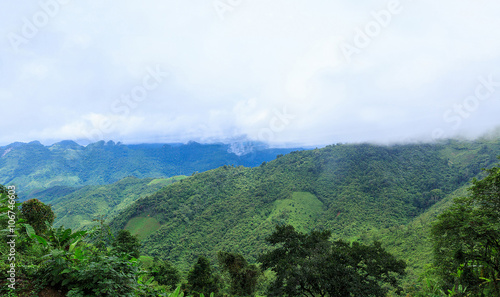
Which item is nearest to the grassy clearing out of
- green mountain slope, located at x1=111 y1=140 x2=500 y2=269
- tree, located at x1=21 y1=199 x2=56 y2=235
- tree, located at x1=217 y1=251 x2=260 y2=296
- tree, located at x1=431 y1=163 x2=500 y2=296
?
green mountain slope, located at x1=111 y1=140 x2=500 y2=269

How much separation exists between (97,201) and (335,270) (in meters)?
178

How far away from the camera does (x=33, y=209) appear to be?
10.3 m

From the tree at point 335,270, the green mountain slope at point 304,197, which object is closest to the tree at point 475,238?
the tree at point 335,270

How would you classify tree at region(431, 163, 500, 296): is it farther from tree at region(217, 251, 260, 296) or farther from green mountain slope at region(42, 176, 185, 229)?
green mountain slope at region(42, 176, 185, 229)

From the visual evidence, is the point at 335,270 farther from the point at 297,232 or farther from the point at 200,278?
the point at 200,278

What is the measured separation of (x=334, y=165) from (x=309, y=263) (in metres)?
120

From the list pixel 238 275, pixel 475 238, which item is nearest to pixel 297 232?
pixel 238 275

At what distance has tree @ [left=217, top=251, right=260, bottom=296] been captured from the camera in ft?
84.0

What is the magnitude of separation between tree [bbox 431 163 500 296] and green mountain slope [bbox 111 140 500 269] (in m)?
60.9

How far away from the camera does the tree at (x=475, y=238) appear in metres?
9.48

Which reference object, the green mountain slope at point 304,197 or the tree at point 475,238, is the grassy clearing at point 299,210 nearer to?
the green mountain slope at point 304,197

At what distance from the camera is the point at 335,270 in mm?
15750

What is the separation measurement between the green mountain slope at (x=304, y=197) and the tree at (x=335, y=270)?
5205 centimetres

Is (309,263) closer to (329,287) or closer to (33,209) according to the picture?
(329,287)
